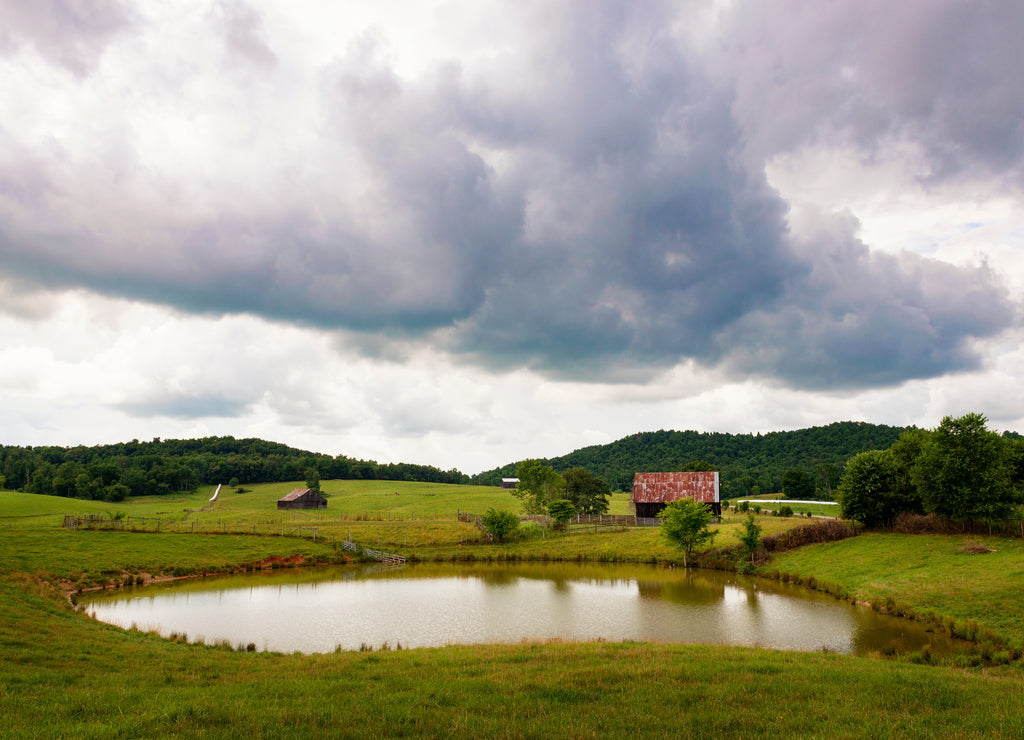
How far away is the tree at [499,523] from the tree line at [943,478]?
30694mm

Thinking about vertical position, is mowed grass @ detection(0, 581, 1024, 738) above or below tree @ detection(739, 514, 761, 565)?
above

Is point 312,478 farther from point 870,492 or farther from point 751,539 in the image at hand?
point 870,492

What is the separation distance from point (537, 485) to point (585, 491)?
391 inches

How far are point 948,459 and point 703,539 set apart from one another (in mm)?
17136

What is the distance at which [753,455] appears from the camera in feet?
551

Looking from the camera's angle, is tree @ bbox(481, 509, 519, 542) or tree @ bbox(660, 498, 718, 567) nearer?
tree @ bbox(660, 498, 718, 567)

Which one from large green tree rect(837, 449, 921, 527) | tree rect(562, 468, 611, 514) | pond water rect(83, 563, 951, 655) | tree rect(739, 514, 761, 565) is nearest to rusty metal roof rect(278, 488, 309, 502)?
tree rect(562, 468, 611, 514)

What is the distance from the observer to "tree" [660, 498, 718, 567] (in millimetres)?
41763

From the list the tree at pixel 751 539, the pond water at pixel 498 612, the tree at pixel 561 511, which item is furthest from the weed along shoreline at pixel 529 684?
the tree at pixel 561 511

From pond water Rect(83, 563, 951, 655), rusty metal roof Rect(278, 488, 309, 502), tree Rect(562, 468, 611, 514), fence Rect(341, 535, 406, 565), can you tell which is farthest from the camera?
rusty metal roof Rect(278, 488, 309, 502)

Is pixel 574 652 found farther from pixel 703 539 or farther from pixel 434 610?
pixel 703 539

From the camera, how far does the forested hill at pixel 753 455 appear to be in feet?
424

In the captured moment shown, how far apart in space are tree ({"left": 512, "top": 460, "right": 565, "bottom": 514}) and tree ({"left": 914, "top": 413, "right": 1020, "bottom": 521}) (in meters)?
40.7

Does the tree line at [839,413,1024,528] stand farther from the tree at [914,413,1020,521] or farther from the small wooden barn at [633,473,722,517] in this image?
the small wooden barn at [633,473,722,517]
